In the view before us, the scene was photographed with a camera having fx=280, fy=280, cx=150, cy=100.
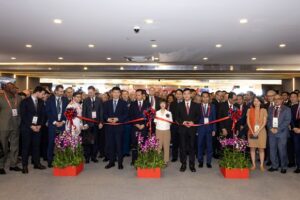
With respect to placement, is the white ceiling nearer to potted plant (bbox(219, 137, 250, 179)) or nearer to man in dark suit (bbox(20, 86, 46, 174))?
man in dark suit (bbox(20, 86, 46, 174))

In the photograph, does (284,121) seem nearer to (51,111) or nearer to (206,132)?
(206,132)

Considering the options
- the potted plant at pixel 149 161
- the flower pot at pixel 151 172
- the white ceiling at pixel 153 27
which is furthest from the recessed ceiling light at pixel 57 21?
the flower pot at pixel 151 172

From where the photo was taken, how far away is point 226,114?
21.4 feet

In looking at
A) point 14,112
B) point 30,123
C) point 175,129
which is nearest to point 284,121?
point 175,129

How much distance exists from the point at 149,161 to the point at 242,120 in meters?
2.68

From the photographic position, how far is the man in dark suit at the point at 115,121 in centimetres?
579

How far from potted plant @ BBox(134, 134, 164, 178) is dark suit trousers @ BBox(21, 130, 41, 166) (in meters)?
2.08

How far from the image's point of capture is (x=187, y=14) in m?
5.81

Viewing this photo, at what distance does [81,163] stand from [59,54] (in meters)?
6.94

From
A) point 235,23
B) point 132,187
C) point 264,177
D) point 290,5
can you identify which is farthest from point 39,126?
point 290,5

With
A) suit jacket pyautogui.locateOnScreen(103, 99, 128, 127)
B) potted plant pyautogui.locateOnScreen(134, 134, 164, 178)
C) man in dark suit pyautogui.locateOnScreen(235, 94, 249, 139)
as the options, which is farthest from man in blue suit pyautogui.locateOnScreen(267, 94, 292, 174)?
suit jacket pyautogui.locateOnScreen(103, 99, 128, 127)

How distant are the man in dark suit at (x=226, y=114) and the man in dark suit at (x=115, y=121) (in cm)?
233

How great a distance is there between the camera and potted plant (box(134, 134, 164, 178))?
16.7 ft

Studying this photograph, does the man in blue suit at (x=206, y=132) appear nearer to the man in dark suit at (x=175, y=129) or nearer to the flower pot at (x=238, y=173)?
the man in dark suit at (x=175, y=129)
